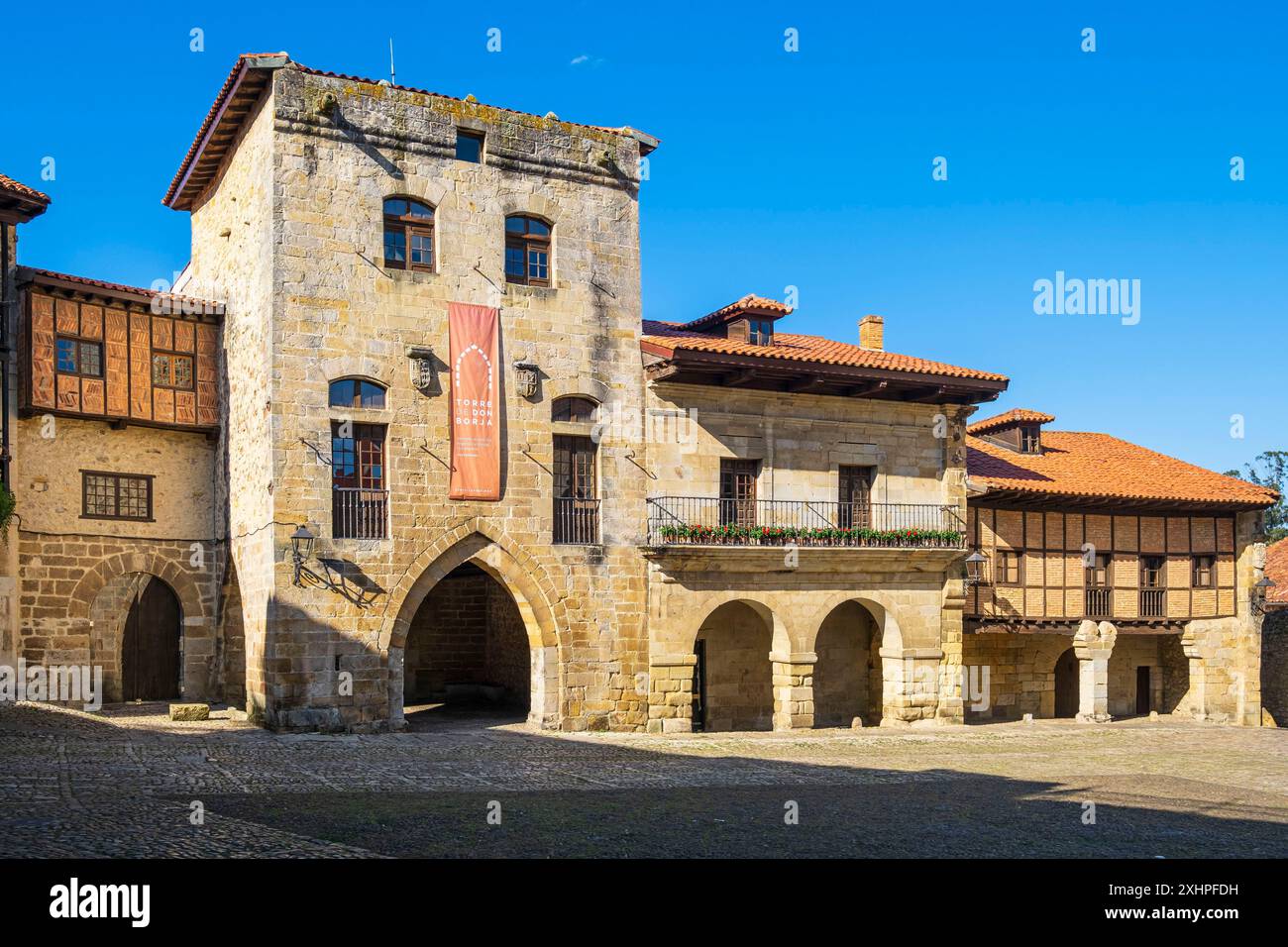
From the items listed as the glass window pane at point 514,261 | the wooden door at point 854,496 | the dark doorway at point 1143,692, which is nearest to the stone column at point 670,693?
the wooden door at point 854,496

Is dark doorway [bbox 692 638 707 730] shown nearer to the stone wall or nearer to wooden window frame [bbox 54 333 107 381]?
wooden window frame [bbox 54 333 107 381]

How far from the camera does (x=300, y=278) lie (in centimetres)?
2333

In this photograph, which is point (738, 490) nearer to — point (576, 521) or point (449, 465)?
point (576, 521)

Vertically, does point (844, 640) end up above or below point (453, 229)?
below

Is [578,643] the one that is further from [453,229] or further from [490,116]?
[490,116]

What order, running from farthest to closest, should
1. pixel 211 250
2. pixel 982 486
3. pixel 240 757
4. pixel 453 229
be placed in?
pixel 982 486 < pixel 211 250 < pixel 453 229 < pixel 240 757

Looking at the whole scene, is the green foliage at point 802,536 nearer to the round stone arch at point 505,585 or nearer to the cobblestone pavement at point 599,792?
the round stone arch at point 505,585

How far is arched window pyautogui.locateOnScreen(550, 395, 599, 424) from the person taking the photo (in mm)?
25891

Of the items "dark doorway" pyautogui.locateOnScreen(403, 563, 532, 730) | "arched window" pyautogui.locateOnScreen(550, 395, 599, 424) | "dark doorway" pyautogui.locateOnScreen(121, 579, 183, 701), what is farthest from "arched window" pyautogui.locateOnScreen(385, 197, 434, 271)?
"dark doorway" pyautogui.locateOnScreen(403, 563, 532, 730)

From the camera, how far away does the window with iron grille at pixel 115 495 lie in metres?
25.0

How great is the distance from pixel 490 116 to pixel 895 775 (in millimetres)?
14716

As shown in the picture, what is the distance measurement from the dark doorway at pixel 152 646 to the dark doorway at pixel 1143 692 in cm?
2565
